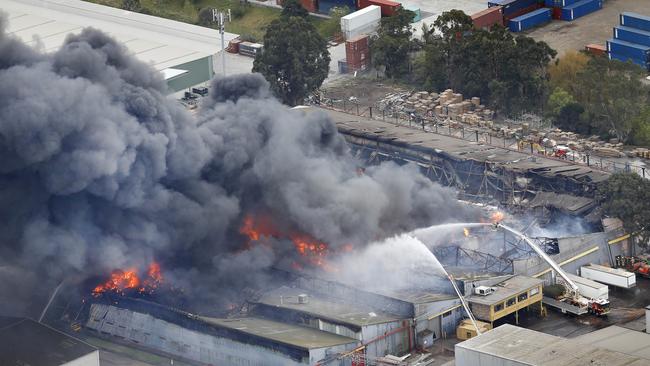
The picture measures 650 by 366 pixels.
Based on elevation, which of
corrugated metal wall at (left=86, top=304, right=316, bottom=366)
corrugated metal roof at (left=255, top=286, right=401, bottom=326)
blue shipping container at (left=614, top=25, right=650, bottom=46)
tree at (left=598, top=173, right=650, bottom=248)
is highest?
blue shipping container at (left=614, top=25, right=650, bottom=46)

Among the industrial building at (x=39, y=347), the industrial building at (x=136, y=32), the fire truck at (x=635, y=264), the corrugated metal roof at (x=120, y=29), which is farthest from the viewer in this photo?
the corrugated metal roof at (x=120, y=29)

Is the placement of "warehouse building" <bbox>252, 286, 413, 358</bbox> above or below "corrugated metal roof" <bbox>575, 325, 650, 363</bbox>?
above

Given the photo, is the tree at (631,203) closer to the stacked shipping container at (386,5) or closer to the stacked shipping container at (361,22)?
the stacked shipping container at (361,22)

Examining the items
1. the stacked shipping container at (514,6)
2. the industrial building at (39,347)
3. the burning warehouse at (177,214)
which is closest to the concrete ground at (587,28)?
the stacked shipping container at (514,6)

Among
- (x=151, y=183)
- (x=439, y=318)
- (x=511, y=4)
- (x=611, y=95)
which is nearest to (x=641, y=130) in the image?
(x=611, y=95)

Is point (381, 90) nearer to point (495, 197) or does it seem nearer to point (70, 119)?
point (495, 197)

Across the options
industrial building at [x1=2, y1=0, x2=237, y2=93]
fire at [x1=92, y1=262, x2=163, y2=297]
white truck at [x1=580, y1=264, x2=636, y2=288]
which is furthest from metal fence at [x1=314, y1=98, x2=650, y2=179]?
fire at [x1=92, y1=262, x2=163, y2=297]

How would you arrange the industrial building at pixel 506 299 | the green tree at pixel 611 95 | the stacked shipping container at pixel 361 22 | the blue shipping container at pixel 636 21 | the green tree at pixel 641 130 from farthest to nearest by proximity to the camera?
1. the stacked shipping container at pixel 361 22
2. the blue shipping container at pixel 636 21
3. the green tree at pixel 611 95
4. the green tree at pixel 641 130
5. the industrial building at pixel 506 299

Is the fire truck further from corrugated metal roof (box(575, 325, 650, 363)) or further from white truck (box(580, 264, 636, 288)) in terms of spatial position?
corrugated metal roof (box(575, 325, 650, 363))
